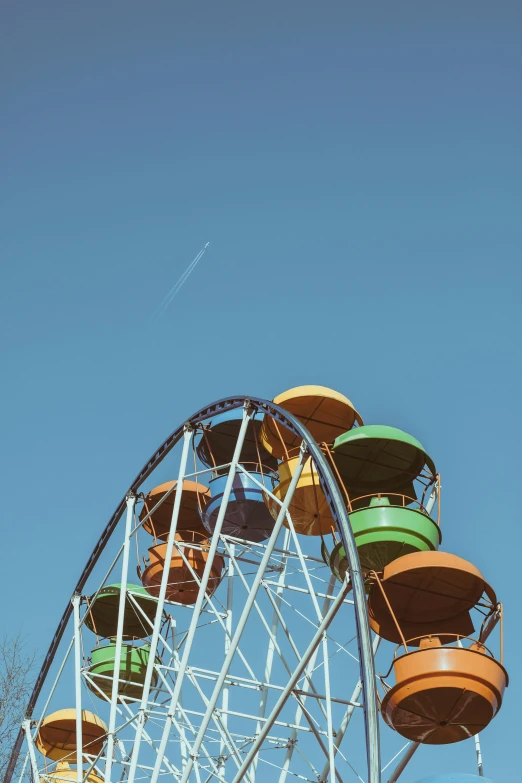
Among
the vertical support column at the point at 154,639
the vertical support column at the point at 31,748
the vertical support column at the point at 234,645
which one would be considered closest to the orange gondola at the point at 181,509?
the vertical support column at the point at 154,639

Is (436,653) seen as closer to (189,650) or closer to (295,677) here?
(295,677)

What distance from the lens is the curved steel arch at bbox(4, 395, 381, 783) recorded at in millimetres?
10289

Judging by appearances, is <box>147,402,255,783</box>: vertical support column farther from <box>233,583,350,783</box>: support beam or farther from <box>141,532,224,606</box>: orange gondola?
<box>141,532,224,606</box>: orange gondola

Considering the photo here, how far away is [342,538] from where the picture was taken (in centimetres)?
1195

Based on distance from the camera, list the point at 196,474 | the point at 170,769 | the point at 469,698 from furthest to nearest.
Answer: the point at 196,474 → the point at 170,769 → the point at 469,698

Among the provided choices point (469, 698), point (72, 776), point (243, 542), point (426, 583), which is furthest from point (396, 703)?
point (72, 776)

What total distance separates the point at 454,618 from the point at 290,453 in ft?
15.9

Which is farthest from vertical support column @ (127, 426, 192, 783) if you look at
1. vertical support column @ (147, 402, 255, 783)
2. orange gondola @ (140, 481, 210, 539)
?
orange gondola @ (140, 481, 210, 539)

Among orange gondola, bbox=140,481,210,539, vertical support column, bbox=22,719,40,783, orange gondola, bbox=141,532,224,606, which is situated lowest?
vertical support column, bbox=22,719,40,783

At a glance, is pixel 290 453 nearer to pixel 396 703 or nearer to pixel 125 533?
pixel 125 533

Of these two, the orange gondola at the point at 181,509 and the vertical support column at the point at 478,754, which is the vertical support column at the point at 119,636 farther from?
the vertical support column at the point at 478,754

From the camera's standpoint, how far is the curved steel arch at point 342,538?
1029cm

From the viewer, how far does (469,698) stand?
12727mm

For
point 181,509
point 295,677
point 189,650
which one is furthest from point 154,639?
point 181,509
